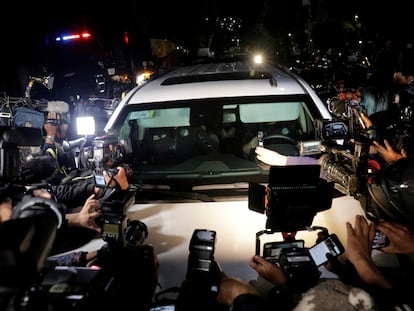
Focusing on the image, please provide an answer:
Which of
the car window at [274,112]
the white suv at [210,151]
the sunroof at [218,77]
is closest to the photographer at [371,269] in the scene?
the white suv at [210,151]

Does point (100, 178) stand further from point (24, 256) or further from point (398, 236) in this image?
point (398, 236)

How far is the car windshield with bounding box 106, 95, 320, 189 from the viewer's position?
290 centimetres

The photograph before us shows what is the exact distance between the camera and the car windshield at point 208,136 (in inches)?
114

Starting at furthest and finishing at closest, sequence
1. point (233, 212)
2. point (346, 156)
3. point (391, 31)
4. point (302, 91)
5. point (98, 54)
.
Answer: point (391, 31), point (98, 54), point (302, 91), point (233, 212), point (346, 156)

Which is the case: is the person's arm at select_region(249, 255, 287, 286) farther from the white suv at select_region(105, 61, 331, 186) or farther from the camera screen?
the camera screen

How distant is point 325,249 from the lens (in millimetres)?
1818

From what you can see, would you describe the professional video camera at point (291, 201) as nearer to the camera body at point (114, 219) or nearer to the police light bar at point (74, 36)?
the camera body at point (114, 219)

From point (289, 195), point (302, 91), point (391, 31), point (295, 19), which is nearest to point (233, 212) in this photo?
point (289, 195)

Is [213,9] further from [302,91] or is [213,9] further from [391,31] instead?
[302,91]

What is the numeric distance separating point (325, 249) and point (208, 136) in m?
1.79

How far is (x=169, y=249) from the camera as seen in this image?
2270mm

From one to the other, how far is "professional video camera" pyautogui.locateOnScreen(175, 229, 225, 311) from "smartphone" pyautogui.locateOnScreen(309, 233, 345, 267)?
50 cm

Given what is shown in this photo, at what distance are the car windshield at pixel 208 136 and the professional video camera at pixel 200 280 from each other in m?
0.98

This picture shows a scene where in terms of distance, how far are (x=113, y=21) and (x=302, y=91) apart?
64.1 ft
